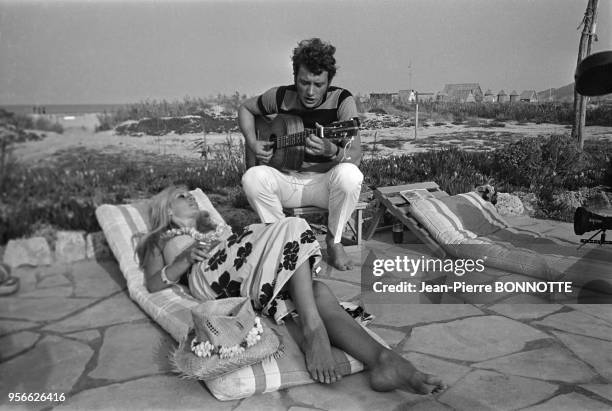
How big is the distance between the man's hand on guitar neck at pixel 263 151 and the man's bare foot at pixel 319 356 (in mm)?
2054

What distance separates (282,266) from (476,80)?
12.3 ft

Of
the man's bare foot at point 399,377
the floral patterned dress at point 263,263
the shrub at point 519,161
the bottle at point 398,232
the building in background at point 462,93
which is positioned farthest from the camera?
the shrub at point 519,161

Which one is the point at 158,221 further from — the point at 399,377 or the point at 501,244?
the point at 501,244

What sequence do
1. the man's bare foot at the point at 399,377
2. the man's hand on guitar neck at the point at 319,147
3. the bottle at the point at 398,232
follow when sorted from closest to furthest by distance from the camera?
the man's bare foot at the point at 399,377 < the man's hand on guitar neck at the point at 319,147 < the bottle at the point at 398,232

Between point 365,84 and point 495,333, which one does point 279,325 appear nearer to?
point 495,333

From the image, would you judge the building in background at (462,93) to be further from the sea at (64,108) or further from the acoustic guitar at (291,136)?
the sea at (64,108)

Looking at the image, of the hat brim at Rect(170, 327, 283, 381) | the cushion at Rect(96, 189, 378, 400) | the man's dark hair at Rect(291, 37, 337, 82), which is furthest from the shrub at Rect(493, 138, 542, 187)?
the hat brim at Rect(170, 327, 283, 381)

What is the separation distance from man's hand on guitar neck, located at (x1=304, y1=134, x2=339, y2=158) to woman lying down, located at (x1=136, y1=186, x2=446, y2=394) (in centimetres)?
104

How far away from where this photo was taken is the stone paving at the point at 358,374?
6.99 ft

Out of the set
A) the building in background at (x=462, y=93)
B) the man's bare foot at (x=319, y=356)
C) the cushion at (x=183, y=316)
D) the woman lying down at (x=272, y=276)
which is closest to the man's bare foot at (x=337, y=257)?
the cushion at (x=183, y=316)

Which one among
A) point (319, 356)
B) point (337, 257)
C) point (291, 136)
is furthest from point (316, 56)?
point (319, 356)

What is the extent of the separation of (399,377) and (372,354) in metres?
0.16

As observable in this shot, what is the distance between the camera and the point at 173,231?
290 centimetres

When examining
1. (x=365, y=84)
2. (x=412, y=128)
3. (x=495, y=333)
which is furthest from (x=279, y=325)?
(x=412, y=128)
